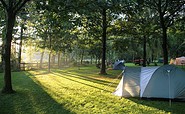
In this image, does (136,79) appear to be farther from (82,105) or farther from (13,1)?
(13,1)

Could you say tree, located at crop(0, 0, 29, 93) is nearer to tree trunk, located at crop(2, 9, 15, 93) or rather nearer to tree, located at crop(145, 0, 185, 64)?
tree trunk, located at crop(2, 9, 15, 93)

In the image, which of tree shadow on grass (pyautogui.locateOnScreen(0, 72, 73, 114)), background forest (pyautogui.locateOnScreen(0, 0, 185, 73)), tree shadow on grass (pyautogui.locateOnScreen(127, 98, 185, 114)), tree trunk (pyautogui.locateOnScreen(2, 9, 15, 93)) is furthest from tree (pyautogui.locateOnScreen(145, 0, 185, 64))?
tree shadow on grass (pyautogui.locateOnScreen(0, 72, 73, 114))

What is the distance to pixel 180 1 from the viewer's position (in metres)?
15.1

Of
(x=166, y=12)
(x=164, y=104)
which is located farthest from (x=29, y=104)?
(x=166, y=12)

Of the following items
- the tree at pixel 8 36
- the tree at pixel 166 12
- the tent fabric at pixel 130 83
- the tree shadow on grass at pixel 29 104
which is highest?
the tree at pixel 166 12

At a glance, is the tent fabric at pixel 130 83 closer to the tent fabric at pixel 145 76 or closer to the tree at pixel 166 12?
the tent fabric at pixel 145 76

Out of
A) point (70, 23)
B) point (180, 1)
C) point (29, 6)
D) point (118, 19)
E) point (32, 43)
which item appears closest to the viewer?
point (70, 23)

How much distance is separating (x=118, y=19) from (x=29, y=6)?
9.68 meters

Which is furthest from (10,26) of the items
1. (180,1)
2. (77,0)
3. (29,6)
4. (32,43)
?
(32,43)

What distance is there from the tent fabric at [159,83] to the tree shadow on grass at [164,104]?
0.21m

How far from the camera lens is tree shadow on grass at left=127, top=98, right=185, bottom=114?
6.82 metres

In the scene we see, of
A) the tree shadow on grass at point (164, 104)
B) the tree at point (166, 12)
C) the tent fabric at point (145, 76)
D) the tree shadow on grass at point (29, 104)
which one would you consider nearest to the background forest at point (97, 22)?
the tree at point (166, 12)

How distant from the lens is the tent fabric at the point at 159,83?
795 cm

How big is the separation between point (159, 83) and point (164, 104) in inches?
34.6
